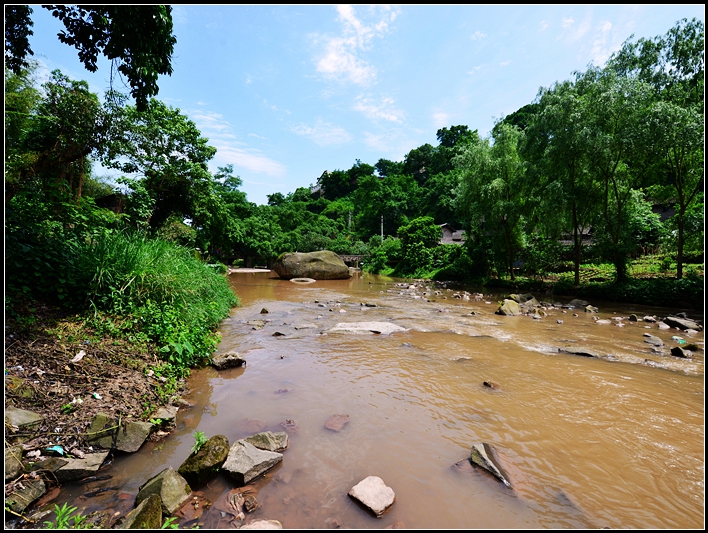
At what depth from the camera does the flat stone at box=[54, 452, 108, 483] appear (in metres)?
2.54

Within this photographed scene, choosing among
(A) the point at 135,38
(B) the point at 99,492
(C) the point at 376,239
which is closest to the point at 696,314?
(B) the point at 99,492

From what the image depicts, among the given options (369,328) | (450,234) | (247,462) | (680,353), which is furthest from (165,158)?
(450,234)

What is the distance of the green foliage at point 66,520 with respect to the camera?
2.07m

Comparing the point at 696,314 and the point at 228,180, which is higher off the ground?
the point at 228,180

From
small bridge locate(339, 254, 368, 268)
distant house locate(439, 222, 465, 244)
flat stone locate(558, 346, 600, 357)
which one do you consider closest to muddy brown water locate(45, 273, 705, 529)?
flat stone locate(558, 346, 600, 357)

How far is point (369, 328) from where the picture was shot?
871 cm

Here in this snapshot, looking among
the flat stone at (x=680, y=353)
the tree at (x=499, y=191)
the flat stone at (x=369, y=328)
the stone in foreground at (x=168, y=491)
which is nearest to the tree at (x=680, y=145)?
the tree at (x=499, y=191)

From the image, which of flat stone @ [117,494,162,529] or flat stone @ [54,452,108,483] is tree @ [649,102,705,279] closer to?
flat stone @ [117,494,162,529]

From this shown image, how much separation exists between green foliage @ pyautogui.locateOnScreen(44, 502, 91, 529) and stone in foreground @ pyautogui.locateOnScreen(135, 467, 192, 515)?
0.33m

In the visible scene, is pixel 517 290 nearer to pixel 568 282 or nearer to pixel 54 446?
pixel 568 282

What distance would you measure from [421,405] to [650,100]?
1816 cm

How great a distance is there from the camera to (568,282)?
17.4m

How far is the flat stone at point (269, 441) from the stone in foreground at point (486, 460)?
78.9 inches

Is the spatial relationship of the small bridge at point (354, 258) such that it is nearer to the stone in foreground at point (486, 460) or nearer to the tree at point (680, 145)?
the tree at point (680, 145)
